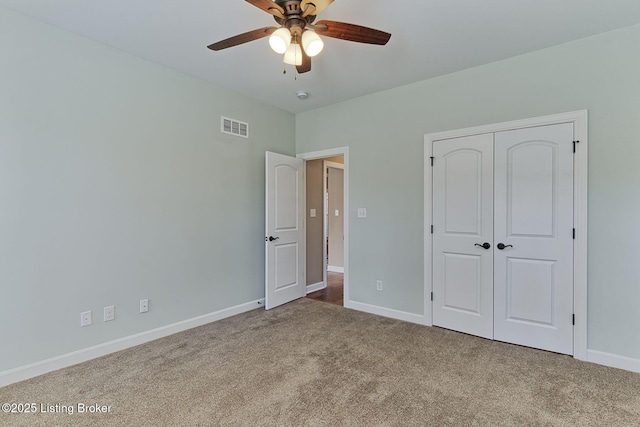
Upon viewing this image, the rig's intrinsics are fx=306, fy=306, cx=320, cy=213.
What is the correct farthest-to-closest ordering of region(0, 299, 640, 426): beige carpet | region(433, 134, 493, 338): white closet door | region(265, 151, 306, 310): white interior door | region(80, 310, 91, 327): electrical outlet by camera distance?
region(265, 151, 306, 310): white interior door
region(433, 134, 493, 338): white closet door
region(80, 310, 91, 327): electrical outlet
region(0, 299, 640, 426): beige carpet

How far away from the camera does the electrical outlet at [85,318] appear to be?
100 inches

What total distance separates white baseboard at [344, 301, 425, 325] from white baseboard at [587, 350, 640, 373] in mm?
1400

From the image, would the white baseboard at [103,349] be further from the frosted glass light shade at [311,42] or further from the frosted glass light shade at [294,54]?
the frosted glass light shade at [311,42]

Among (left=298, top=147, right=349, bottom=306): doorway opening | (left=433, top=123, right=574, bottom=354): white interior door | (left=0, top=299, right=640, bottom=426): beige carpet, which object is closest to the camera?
(left=0, top=299, right=640, bottom=426): beige carpet

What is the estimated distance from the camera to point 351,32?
73.1 inches

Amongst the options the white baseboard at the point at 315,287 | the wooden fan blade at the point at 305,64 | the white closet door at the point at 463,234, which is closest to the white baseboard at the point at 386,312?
the white closet door at the point at 463,234

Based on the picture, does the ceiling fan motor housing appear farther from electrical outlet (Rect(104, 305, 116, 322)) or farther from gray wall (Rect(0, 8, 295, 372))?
electrical outlet (Rect(104, 305, 116, 322))

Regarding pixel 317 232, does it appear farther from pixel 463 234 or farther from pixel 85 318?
pixel 85 318

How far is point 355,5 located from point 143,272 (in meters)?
2.90

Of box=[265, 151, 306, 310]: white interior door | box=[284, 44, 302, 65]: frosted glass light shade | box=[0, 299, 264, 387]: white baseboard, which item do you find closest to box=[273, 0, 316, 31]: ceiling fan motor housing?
box=[284, 44, 302, 65]: frosted glass light shade

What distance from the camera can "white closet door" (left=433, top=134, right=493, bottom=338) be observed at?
301 centimetres

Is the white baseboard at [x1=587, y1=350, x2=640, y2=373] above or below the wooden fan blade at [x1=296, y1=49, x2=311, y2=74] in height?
below

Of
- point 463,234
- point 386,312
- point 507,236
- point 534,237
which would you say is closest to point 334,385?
point 386,312

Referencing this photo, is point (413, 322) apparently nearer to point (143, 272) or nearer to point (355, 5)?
point (143, 272)
